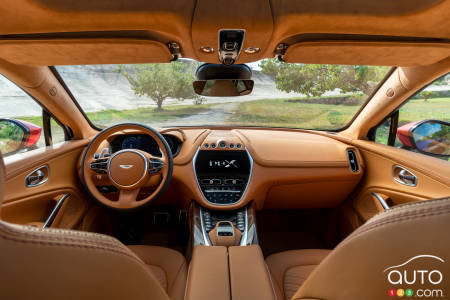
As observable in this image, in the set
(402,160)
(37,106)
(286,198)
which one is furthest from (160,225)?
(402,160)

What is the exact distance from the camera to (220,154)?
2459mm

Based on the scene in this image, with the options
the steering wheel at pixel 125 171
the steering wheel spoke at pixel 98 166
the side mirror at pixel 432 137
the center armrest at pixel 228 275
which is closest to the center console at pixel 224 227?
the center armrest at pixel 228 275

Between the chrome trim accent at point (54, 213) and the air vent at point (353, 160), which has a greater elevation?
the air vent at point (353, 160)

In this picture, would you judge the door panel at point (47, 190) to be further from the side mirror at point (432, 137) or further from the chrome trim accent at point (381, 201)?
the side mirror at point (432, 137)

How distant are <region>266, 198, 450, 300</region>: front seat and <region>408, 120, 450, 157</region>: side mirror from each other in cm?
206

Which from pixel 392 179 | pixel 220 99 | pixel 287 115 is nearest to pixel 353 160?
pixel 392 179

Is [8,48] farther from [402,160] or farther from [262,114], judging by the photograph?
[402,160]

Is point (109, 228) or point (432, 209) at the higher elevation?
point (432, 209)

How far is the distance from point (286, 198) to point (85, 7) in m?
2.22

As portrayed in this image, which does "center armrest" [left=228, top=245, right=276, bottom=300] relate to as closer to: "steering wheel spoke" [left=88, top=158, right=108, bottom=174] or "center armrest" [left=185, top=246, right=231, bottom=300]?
"center armrest" [left=185, top=246, right=231, bottom=300]

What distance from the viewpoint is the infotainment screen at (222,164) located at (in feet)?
8.00

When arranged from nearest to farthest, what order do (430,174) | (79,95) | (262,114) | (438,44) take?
(438,44) → (430,174) → (79,95) → (262,114)

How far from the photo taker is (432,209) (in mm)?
554

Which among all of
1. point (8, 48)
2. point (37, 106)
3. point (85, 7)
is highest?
point (85, 7)
